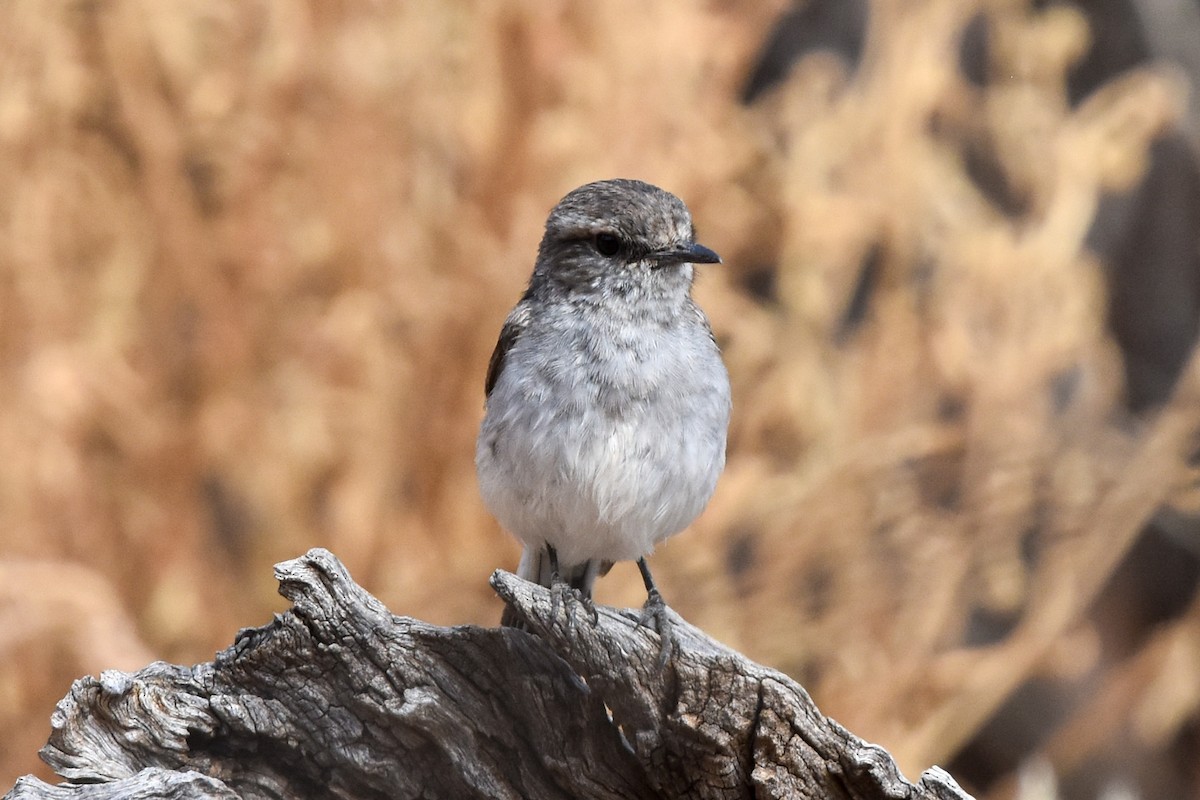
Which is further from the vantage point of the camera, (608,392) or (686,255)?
(686,255)

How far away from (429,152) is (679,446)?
2.86 meters

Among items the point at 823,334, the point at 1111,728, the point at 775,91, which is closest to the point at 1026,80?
the point at 775,91

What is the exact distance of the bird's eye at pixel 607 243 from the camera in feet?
11.4

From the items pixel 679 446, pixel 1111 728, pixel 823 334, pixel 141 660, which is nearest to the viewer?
pixel 679 446

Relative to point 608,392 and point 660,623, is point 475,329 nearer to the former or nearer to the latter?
point 608,392

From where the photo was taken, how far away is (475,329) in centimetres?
561

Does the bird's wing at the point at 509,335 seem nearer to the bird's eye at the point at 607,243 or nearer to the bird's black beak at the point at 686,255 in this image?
the bird's eye at the point at 607,243

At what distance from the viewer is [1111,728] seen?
6.38m

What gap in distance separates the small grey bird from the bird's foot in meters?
0.01

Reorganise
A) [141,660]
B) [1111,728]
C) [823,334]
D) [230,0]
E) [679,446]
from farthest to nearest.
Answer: [1111,728] → [823,334] → [230,0] → [141,660] → [679,446]

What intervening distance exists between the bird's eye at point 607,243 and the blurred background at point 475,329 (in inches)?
78.3

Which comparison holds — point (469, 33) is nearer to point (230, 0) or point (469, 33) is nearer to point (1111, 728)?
point (230, 0)

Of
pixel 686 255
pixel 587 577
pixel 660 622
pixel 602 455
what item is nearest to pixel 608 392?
pixel 602 455

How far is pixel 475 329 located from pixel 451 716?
2.95 m
